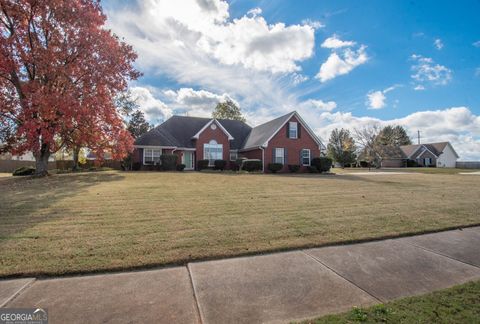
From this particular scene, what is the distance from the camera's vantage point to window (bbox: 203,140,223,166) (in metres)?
26.7

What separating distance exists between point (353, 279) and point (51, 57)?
20.0m

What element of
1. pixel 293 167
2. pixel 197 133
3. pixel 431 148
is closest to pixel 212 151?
pixel 197 133

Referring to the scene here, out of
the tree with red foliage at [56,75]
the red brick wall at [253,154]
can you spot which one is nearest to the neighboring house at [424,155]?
the red brick wall at [253,154]

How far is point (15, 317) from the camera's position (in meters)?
2.52

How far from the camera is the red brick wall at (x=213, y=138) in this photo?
26453 mm

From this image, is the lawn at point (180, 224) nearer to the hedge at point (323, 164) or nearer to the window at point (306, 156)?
the hedge at point (323, 164)

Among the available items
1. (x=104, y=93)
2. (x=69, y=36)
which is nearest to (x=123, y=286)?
(x=104, y=93)

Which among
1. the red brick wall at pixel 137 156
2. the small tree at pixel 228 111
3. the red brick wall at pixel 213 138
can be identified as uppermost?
the small tree at pixel 228 111

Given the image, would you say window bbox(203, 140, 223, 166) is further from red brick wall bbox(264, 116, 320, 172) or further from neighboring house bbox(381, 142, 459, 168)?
neighboring house bbox(381, 142, 459, 168)

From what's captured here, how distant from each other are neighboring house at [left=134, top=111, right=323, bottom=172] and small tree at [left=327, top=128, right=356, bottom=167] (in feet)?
78.2

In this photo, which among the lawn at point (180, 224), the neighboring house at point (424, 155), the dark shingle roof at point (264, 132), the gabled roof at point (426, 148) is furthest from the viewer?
the gabled roof at point (426, 148)

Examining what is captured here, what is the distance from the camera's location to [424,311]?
2578 millimetres

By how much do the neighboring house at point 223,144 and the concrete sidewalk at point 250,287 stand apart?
21.3 meters

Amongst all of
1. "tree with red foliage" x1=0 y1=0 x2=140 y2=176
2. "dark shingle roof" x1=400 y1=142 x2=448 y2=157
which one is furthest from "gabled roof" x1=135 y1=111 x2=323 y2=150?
"dark shingle roof" x1=400 y1=142 x2=448 y2=157
